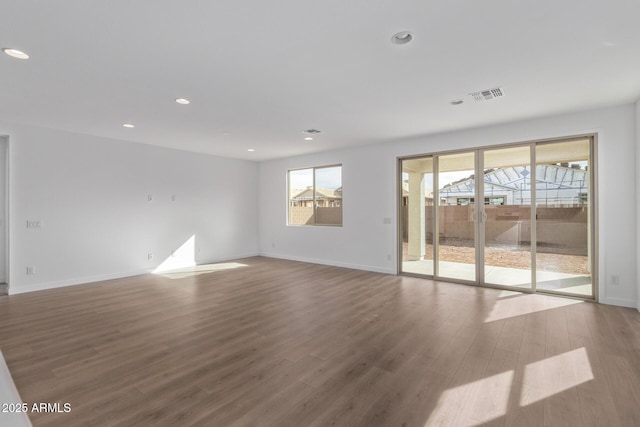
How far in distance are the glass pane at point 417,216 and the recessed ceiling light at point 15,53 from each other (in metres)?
5.49

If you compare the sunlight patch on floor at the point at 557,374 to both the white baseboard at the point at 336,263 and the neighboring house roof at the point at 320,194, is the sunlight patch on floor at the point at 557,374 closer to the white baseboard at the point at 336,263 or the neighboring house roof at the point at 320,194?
the white baseboard at the point at 336,263

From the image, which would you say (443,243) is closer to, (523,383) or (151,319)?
(523,383)

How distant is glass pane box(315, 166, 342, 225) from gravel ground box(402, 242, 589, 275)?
7.43 ft

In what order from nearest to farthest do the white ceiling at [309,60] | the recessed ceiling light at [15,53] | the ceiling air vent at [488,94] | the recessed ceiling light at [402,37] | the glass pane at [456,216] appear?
the white ceiling at [309,60] < the recessed ceiling light at [402,37] < the recessed ceiling light at [15,53] < the ceiling air vent at [488,94] < the glass pane at [456,216]

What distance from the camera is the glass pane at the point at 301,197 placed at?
7.48 metres

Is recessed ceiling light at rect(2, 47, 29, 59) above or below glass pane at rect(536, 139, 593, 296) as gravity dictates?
above

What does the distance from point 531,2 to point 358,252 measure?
5.07 metres

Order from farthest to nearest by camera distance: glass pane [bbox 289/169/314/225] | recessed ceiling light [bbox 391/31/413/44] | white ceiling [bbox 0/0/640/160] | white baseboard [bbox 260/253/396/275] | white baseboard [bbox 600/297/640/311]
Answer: glass pane [bbox 289/169/314/225] < white baseboard [bbox 260/253/396/275] < white baseboard [bbox 600/297/640/311] < recessed ceiling light [bbox 391/31/413/44] < white ceiling [bbox 0/0/640/160]

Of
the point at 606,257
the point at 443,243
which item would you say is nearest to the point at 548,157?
the point at 606,257

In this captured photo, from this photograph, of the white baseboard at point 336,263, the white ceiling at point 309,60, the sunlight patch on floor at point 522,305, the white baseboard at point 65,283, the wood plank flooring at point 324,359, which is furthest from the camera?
the white baseboard at point 336,263

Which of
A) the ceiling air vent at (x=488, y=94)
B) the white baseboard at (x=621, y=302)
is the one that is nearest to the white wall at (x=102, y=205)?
the ceiling air vent at (x=488, y=94)

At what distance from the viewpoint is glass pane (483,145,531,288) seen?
15.3 feet

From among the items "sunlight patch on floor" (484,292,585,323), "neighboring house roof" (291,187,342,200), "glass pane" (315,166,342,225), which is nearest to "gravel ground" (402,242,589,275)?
"sunlight patch on floor" (484,292,585,323)

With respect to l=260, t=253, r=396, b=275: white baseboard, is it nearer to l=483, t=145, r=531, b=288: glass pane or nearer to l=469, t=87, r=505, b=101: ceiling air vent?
l=483, t=145, r=531, b=288: glass pane
